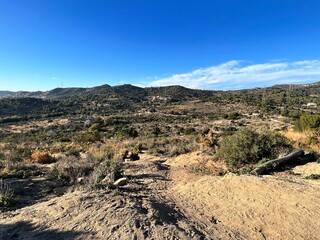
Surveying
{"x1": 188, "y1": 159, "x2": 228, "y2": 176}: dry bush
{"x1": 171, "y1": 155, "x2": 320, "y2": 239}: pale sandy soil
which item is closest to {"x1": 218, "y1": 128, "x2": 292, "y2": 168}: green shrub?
Result: {"x1": 188, "y1": 159, "x2": 228, "y2": 176}: dry bush

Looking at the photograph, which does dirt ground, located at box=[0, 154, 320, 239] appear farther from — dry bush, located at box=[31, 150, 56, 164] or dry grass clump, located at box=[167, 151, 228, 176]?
dry bush, located at box=[31, 150, 56, 164]

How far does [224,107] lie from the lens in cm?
6588

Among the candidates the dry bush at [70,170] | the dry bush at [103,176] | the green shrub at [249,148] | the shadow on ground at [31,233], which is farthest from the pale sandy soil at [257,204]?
the dry bush at [70,170]

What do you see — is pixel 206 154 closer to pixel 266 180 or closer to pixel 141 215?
pixel 266 180

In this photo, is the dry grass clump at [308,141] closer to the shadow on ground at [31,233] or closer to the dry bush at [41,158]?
the shadow on ground at [31,233]

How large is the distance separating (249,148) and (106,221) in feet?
27.5

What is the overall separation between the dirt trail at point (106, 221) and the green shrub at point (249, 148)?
574 cm

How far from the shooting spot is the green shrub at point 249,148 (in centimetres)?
1209

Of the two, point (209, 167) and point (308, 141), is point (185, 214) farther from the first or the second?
point (308, 141)

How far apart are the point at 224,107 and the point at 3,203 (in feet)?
203

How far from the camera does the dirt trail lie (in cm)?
504

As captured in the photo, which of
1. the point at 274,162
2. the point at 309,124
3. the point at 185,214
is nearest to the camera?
the point at 185,214

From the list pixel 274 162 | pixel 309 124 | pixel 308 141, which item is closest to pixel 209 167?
pixel 274 162

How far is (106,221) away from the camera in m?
5.41
